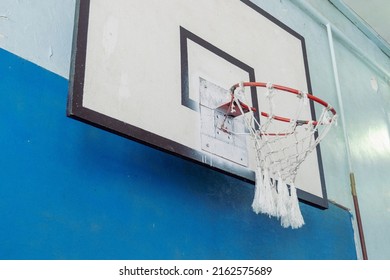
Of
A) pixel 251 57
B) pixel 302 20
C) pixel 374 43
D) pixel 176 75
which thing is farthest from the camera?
pixel 374 43

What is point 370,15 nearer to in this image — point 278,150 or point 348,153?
point 348,153

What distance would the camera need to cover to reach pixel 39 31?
1.56 meters

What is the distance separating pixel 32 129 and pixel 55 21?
40 cm

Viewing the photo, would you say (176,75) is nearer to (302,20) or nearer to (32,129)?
(32,129)

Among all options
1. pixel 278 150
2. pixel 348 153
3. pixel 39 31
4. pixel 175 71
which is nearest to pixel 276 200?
pixel 278 150

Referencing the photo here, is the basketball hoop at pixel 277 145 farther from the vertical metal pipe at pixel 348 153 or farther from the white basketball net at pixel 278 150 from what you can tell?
the vertical metal pipe at pixel 348 153

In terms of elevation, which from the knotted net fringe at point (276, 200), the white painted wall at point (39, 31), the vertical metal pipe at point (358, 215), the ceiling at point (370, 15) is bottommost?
the knotted net fringe at point (276, 200)

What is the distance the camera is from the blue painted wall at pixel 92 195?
1.32m

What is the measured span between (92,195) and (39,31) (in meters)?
0.52

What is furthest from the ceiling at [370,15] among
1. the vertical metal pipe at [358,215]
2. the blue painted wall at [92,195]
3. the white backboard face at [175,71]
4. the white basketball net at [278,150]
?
the blue painted wall at [92,195]

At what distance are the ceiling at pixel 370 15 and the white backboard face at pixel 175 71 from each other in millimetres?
1487

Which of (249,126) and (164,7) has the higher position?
(164,7)

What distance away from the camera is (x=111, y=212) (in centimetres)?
149
